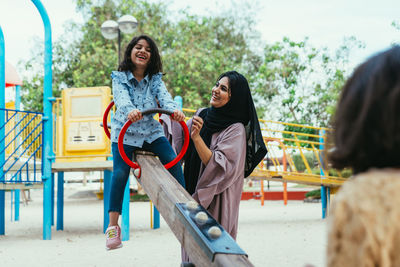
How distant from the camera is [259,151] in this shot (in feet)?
10.2

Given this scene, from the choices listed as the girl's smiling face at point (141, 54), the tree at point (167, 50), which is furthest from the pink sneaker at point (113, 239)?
the tree at point (167, 50)

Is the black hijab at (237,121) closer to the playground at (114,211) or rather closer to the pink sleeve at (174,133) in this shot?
the playground at (114,211)

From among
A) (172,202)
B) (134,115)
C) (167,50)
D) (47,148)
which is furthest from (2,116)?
(167,50)

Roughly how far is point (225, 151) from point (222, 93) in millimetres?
400

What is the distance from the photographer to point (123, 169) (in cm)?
328

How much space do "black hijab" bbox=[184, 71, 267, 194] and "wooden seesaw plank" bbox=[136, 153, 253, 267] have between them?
257 mm

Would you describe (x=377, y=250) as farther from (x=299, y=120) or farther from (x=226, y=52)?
(x=226, y=52)

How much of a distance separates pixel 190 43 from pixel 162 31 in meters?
1.19

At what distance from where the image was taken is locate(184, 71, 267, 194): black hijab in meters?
3.13

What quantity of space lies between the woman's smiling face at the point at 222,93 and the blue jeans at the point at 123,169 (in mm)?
481

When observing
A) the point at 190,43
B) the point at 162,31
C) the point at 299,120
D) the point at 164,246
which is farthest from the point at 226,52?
the point at 164,246

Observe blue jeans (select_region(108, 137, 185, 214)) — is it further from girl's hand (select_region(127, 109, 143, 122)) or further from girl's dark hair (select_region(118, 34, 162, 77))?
girl's dark hair (select_region(118, 34, 162, 77))

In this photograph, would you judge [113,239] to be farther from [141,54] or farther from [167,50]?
[167,50]

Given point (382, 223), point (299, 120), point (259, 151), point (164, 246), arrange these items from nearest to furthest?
point (382, 223) → point (259, 151) → point (164, 246) → point (299, 120)
